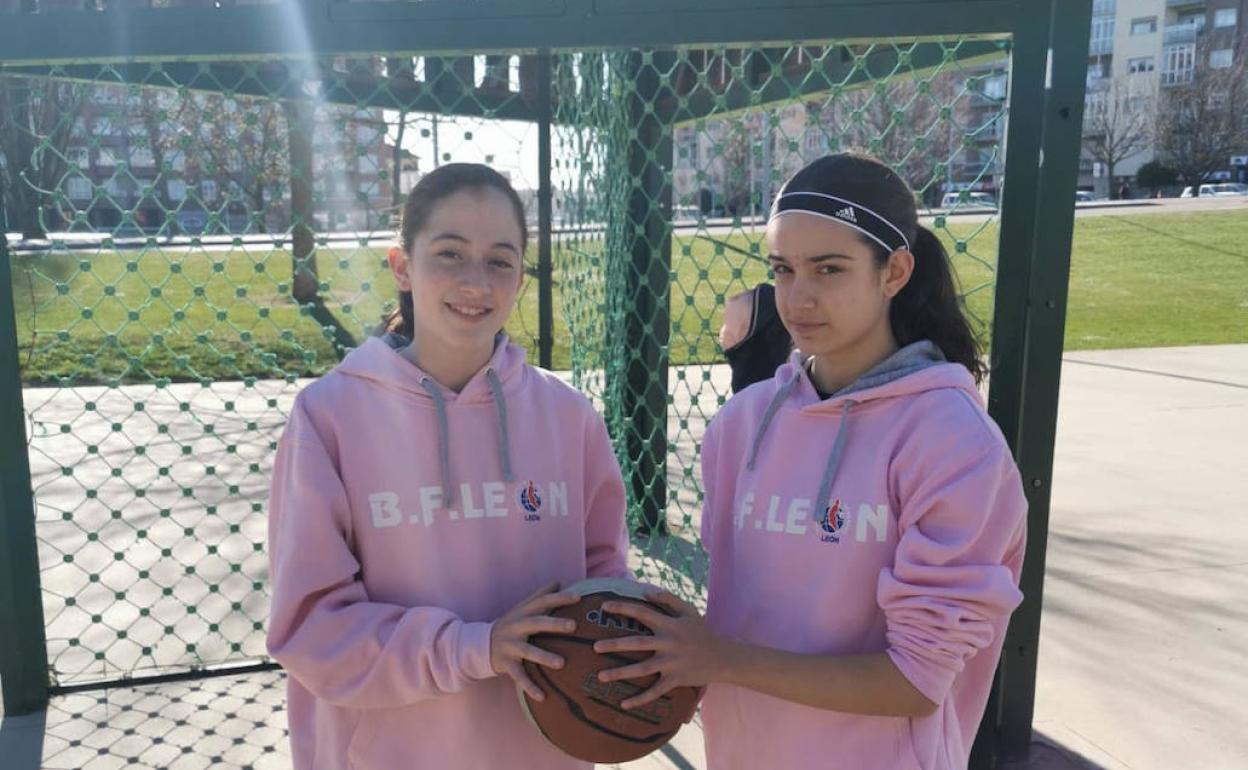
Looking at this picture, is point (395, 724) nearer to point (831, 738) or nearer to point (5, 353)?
point (831, 738)

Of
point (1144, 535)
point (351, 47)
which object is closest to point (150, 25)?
point (351, 47)

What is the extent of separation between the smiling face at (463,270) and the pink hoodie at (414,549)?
0.08m

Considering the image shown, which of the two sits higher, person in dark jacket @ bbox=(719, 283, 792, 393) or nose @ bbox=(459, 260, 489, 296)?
nose @ bbox=(459, 260, 489, 296)

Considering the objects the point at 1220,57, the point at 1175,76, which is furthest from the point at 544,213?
the point at 1220,57

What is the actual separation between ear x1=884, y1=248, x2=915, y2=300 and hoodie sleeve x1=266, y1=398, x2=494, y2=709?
908 millimetres

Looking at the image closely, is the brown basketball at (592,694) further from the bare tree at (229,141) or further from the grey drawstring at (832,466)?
the bare tree at (229,141)

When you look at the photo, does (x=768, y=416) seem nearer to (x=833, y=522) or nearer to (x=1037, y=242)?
(x=833, y=522)

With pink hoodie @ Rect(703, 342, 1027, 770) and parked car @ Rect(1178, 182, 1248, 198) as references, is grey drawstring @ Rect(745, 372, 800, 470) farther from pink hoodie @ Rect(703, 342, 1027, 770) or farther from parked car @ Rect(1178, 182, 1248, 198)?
parked car @ Rect(1178, 182, 1248, 198)

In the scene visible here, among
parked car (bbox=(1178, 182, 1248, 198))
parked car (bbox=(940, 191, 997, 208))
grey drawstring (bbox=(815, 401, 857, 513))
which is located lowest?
grey drawstring (bbox=(815, 401, 857, 513))

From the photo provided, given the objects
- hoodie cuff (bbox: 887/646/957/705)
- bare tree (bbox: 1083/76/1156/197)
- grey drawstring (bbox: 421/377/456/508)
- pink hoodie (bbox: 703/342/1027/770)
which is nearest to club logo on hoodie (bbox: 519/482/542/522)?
grey drawstring (bbox: 421/377/456/508)

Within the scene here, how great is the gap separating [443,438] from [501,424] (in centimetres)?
11

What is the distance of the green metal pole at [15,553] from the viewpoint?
10.3 feet

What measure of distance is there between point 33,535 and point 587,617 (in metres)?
2.45

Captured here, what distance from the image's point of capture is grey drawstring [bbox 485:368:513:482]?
6.05ft
